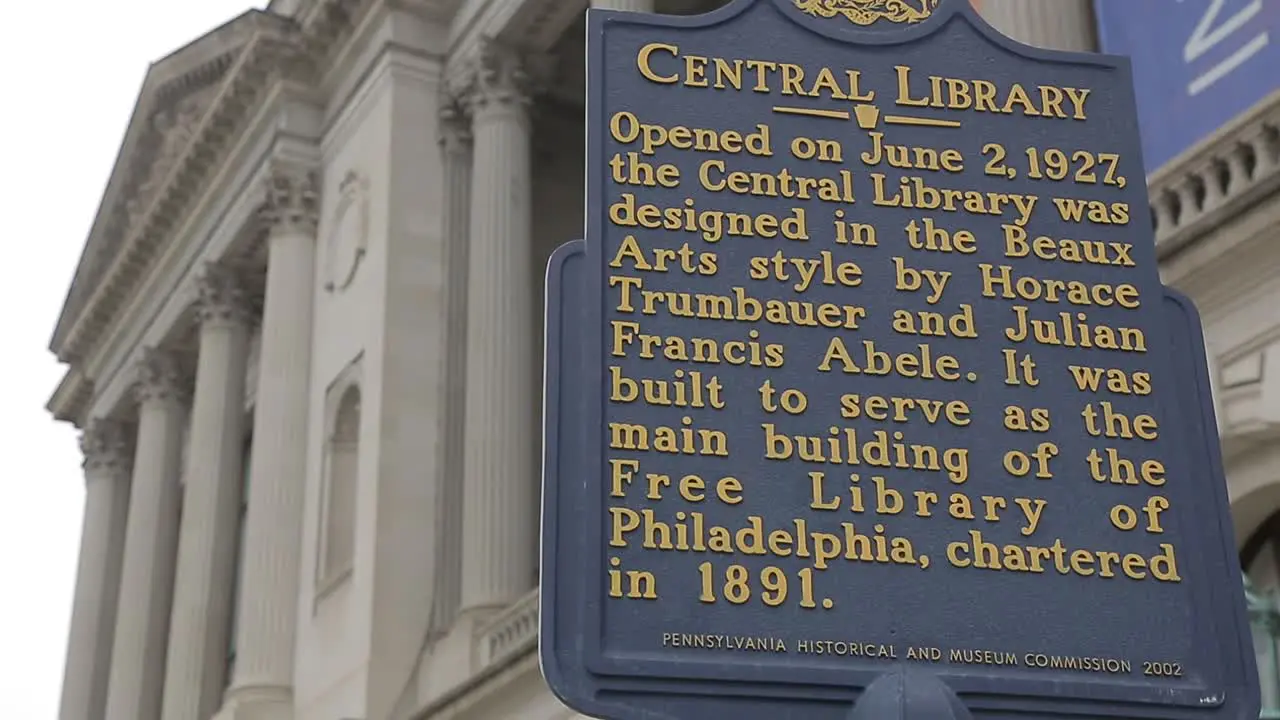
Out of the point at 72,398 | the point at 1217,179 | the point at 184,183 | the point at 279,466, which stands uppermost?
the point at 184,183

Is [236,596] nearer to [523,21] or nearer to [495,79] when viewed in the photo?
[495,79]

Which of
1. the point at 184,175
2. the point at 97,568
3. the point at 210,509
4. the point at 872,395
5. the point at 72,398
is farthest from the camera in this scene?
the point at 72,398

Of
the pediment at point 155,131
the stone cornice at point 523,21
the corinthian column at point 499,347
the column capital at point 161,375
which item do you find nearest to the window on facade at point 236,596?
the column capital at point 161,375

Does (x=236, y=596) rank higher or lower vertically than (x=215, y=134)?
lower

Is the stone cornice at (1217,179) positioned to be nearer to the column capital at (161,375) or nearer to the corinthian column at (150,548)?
the corinthian column at (150,548)

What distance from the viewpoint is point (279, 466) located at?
28484mm

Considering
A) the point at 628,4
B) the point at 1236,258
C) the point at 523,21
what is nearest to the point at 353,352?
the point at 523,21

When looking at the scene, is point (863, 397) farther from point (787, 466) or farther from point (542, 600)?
point (542, 600)

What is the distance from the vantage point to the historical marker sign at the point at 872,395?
5977 mm

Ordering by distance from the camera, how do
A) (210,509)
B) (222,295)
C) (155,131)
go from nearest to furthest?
(210,509)
(222,295)
(155,131)

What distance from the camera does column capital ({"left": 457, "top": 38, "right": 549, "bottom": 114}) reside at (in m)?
26.8

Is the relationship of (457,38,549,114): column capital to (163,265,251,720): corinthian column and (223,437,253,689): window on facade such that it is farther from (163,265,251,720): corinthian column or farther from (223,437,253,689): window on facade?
(163,265,251,720): corinthian column

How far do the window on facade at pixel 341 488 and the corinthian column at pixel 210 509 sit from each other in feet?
18.6

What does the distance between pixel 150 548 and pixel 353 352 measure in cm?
1149
